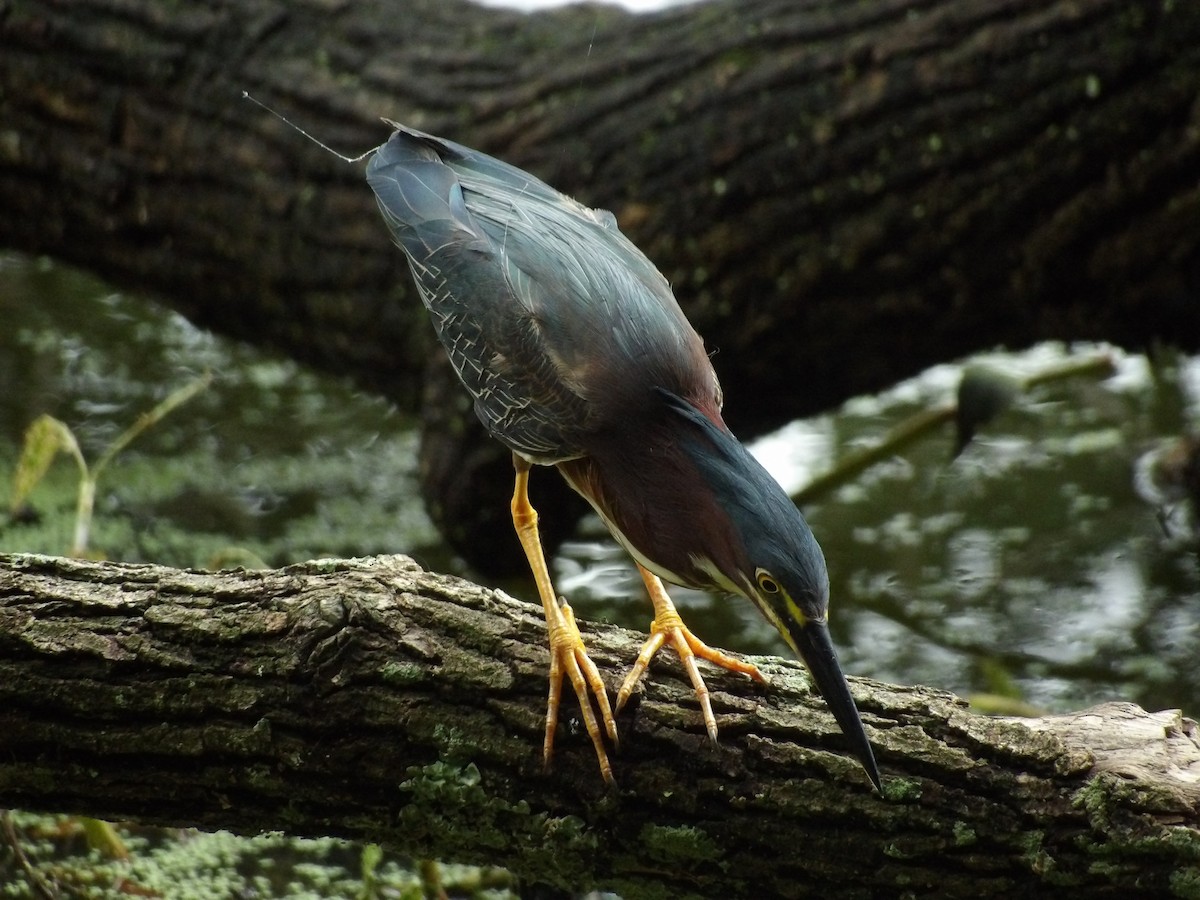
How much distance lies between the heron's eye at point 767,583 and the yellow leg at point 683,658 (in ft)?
0.73

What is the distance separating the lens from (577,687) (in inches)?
82.6

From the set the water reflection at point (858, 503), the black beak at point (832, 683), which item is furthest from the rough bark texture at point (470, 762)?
the water reflection at point (858, 503)

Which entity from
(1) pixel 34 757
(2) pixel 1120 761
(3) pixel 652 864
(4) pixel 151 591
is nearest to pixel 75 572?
(4) pixel 151 591

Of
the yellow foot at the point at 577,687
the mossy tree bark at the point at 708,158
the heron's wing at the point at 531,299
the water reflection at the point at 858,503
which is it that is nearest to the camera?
the yellow foot at the point at 577,687

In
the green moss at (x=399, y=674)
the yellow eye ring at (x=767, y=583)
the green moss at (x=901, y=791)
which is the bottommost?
the green moss at (x=901, y=791)

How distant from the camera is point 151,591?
207 centimetres

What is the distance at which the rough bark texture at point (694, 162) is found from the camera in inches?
137

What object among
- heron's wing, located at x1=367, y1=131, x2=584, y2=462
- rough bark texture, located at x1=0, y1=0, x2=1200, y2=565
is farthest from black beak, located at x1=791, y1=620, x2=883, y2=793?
rough bark texture, located at x1=0, y1=0, x2=1200, y2=565

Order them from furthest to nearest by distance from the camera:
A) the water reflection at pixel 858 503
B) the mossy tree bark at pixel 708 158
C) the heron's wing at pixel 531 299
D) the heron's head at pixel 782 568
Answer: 1. the water reflection at pixel 858 503
2. the mossy tree bark at pixel 708 158
3. the heron's wing at pixel 531 299
4. the heron's head at pixel 782 568

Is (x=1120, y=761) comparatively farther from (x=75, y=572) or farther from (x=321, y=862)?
(x=321, y=862)

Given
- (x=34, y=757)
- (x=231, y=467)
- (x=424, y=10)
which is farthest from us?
(x=231, y=467)

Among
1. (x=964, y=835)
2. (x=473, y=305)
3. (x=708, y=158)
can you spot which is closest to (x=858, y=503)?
(x=708, y=158)

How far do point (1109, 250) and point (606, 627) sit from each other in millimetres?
1894

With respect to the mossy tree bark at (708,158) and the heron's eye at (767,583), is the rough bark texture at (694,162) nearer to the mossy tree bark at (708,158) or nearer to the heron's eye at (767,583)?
the mossy tree bark at (708,158)
